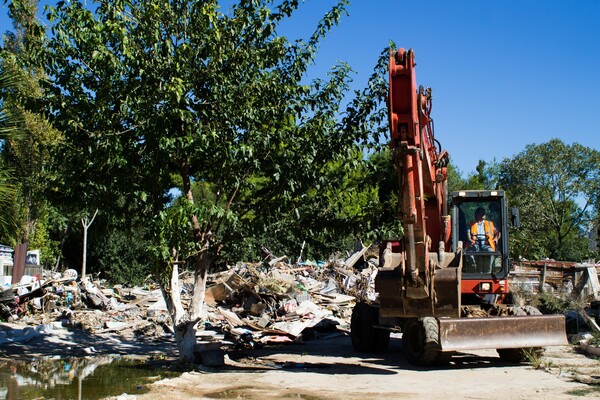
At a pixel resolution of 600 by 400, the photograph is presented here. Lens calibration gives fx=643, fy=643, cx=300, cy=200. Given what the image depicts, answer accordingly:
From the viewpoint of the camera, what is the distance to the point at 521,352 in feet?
39.5

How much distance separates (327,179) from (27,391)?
254 inches

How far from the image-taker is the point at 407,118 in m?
9.80

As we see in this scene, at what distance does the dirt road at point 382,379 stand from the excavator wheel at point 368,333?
1.27 ft

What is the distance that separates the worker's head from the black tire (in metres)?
2.80

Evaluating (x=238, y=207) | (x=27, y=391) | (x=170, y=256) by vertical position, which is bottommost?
(x=27, y=391)

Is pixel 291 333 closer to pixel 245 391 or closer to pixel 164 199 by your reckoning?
pixel 164 199

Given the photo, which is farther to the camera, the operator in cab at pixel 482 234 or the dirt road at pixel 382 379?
the operator in cab at pixel 482 234

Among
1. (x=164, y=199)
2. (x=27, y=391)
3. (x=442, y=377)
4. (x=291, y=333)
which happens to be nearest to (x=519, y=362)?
(x=442, y=377)

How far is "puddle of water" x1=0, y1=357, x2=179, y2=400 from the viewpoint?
10195 millimetres

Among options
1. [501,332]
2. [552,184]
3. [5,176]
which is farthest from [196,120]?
[552,184]

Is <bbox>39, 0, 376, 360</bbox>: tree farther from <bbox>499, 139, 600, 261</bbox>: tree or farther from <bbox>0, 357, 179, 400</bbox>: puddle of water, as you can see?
<bbox>499, 139, 600, 261</bbox>: tree

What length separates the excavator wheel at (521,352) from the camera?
1188cm

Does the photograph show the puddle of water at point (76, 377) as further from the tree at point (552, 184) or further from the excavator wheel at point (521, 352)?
the tree at point (552, 184)

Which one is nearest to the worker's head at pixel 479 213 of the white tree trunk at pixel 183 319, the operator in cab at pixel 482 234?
the operator in cab at pixel 482 234
